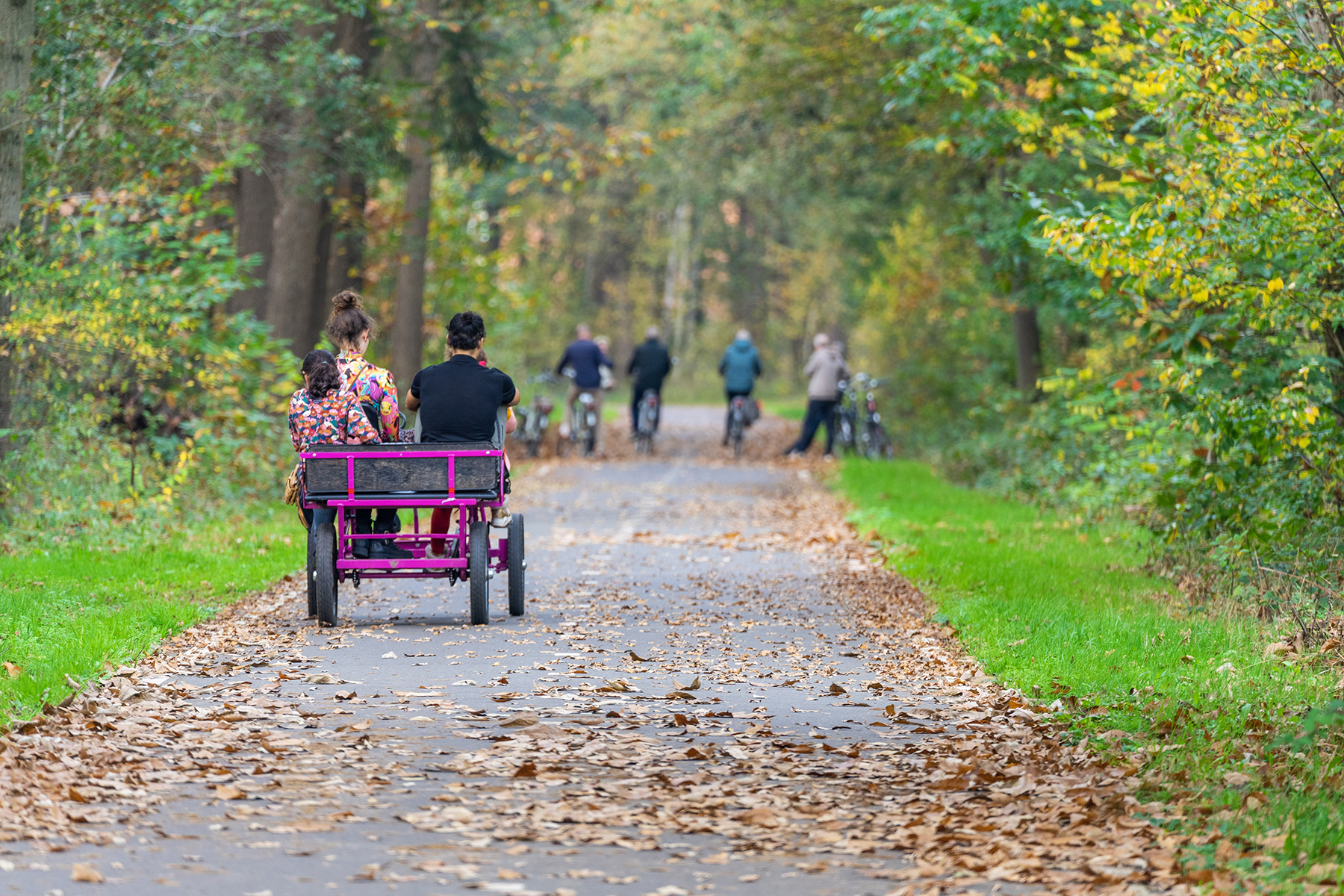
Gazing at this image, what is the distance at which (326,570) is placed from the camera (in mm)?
9992

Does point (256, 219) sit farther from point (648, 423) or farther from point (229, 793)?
point (229, 793)

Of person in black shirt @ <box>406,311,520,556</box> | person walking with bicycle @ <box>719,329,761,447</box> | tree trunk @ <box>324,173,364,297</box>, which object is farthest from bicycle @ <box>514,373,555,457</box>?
person in black shirt @ <box>406,311,520,556</box>

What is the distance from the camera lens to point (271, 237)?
21.3 metres

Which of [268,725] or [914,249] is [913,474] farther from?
[268,725]

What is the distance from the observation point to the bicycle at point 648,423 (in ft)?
94.6

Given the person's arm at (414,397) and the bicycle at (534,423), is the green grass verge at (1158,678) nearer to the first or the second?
the person's arm at (414,397)

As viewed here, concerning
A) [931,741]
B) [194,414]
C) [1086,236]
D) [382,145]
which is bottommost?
[931,741]

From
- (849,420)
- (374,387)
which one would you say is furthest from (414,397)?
(849,420)

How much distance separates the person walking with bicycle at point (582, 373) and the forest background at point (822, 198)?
241cm

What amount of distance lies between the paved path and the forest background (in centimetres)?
327

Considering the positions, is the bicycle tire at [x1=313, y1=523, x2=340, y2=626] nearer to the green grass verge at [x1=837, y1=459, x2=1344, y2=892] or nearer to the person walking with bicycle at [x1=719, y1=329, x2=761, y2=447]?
the green grass verge at [x1=837, y1=459, x2=1344, y2=892]

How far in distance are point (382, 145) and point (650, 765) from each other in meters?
15.3

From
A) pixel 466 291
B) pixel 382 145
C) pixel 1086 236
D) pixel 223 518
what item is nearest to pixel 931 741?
pixel 1086 236

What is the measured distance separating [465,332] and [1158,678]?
199 inches
